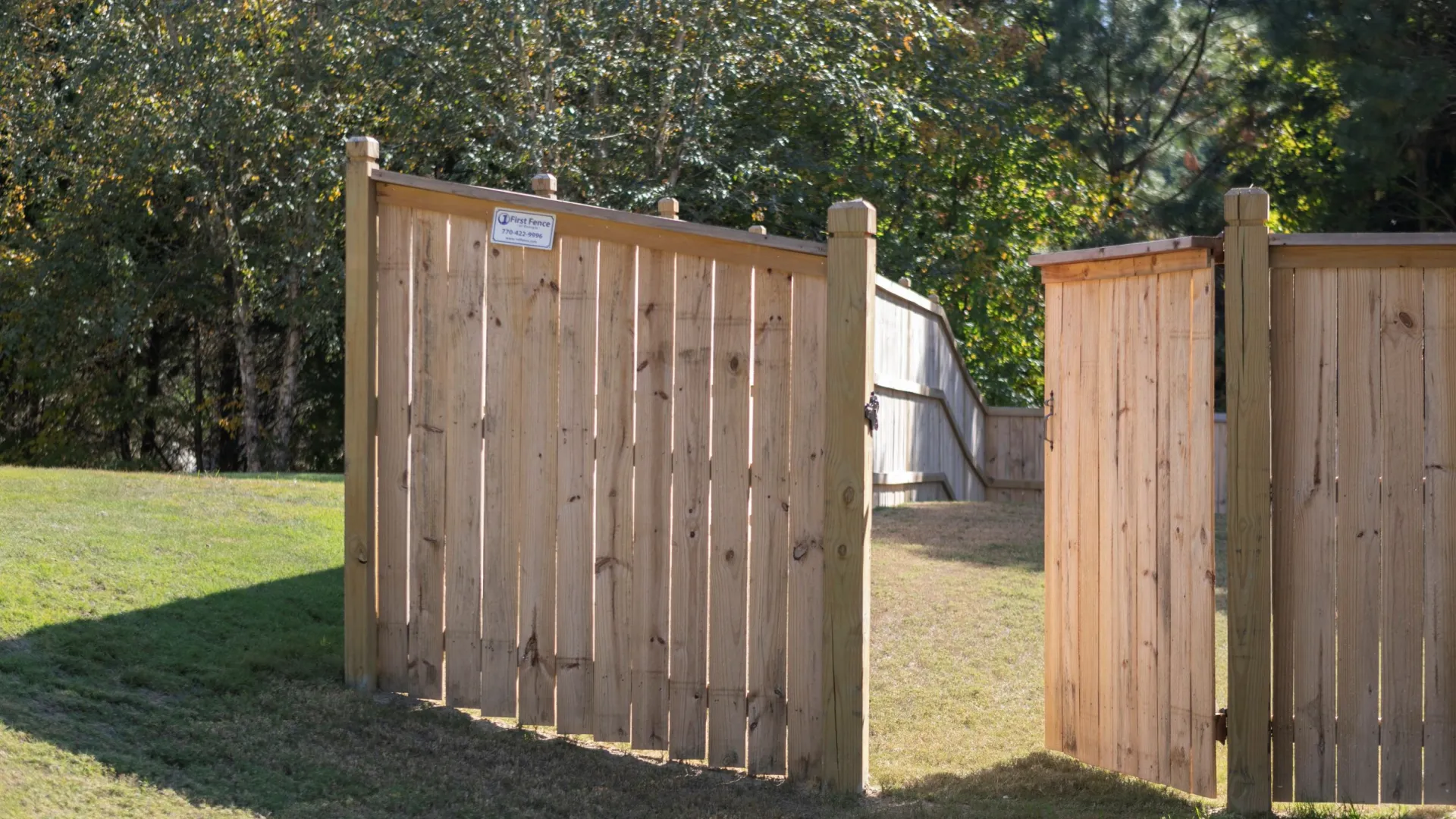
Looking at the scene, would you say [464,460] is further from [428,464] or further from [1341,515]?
[1341,515]

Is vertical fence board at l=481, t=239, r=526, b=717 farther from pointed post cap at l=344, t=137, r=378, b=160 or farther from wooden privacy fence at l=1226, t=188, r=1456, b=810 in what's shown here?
wooden privacy fence at l=1226, t=188, r=1456, b=810

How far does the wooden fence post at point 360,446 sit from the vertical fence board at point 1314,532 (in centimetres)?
345

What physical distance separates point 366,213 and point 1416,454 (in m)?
3.98

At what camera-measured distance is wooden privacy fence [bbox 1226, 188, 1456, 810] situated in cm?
429

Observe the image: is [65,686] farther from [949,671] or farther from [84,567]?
[949,671]

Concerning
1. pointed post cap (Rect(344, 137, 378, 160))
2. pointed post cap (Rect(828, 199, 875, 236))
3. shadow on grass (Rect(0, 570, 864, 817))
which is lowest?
shadow on grass (Rect(0, 570, 864, 817))

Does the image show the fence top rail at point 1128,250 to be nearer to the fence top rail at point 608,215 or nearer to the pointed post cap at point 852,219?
the pointed post cap at point 852,219

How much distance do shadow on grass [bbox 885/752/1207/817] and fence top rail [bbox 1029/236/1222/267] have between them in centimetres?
189

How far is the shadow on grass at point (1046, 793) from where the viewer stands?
4453 mm

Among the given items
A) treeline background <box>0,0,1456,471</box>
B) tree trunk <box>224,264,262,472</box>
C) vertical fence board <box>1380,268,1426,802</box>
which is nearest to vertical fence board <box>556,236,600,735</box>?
vertical fence board <box>1380,268,1426,802</box>

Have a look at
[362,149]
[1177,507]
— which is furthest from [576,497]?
[1177,507]

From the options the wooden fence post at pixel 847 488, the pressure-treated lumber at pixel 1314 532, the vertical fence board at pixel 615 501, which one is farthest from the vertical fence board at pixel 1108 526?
the vertical fence board at pixel 615 501

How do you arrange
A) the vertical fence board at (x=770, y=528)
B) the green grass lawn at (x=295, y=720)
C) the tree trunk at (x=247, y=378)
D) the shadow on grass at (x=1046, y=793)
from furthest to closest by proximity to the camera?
the tree trunk at (x=247, y=378) < the vertical fence board at (x=770, y=528) < the shadow on grass at (x=1046, y=793) < the green grass lawn at (x=295, y=720)

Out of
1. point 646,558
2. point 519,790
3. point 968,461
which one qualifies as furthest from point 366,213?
point 968,461
